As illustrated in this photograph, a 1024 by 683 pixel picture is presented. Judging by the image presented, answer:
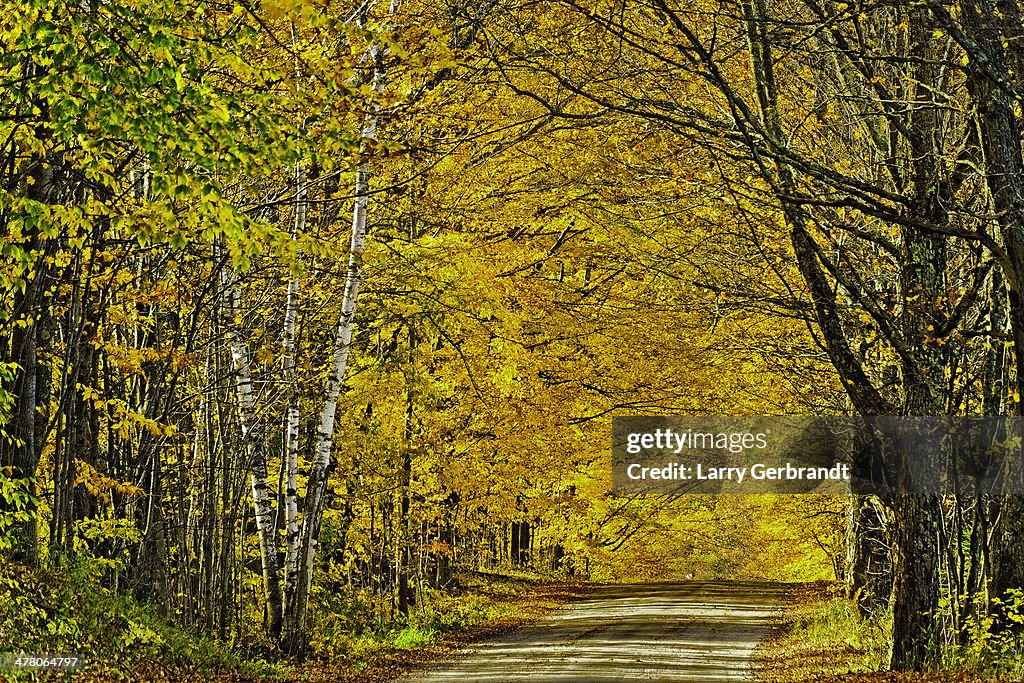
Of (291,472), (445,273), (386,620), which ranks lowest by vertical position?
(386,620)

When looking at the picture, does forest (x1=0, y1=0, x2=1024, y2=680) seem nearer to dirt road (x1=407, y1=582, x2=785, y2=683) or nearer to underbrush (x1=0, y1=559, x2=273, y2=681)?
underbrush (x1=0, y1=559, x2=273, y2=681)

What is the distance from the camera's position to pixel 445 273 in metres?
16.2

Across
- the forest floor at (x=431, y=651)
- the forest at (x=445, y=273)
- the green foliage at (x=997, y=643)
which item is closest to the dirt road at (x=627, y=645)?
the forest floor at (x=431, y=651)

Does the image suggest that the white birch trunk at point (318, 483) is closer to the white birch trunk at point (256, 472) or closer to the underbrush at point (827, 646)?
the white birch trunk at point (256, 472)

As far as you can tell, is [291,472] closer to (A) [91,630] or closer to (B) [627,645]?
(A) [91,630]

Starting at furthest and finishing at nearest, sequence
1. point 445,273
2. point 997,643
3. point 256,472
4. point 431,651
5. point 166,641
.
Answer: point 431,651
point 445,273
point 256,472
point 166,641
point 997,643

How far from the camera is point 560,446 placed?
72.4ft

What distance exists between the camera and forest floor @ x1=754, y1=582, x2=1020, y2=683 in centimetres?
1200

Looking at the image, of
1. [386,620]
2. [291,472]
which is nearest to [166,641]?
[291,472]

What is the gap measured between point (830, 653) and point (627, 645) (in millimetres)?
3508

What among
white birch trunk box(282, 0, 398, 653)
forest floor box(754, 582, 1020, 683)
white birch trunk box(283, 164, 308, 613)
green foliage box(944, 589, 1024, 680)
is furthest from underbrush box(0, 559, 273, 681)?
green foliage box(944, 589, 1024, 680)

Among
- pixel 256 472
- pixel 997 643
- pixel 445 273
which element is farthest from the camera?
pixel 445 273

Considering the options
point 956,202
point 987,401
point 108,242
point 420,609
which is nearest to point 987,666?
point 987,401

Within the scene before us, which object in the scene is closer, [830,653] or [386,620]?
[830,653]
